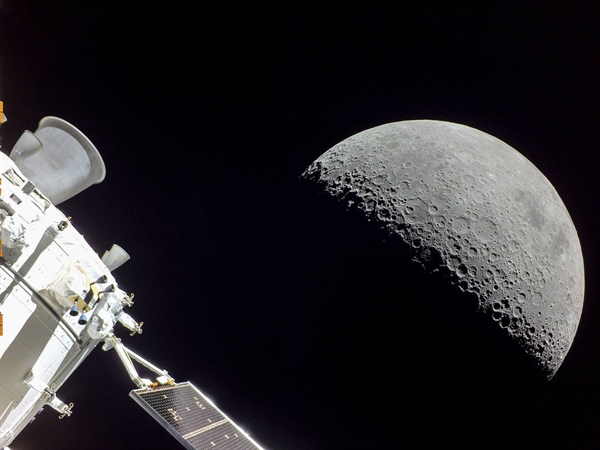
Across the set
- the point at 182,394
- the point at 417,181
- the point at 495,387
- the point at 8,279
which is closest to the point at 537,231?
the point at 417,181

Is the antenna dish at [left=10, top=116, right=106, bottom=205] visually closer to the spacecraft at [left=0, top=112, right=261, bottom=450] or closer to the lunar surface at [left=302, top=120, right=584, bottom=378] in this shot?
the spacecraft at [left=0, top=112, right=261, bottom=450]

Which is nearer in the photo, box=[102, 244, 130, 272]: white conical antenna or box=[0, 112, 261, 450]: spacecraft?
box=[0, 112, 261, 450]: spacecraft

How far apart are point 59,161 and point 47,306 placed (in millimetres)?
2215

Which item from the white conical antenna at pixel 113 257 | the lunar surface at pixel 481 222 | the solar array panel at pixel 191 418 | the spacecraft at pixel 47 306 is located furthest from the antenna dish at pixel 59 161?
the lunar surface at pixel 481 222

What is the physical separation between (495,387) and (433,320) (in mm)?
1127

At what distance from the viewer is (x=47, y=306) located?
477cm

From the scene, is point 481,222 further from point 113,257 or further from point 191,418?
point 113,257

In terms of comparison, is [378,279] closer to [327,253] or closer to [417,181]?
[327,253]

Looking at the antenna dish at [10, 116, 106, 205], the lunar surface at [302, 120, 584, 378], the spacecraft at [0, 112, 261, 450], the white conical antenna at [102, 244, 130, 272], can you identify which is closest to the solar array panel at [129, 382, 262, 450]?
the spacecraft at [0, 112, 261, 450]

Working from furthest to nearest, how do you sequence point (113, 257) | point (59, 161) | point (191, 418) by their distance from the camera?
point (113, 257) → point (59, 161) → point (191, 418)

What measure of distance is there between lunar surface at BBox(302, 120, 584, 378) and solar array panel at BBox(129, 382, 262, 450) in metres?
3.12

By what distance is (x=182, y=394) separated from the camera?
20.3 ft

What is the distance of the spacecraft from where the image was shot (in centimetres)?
452

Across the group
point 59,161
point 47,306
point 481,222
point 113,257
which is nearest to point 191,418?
point 47,306
